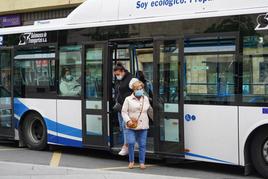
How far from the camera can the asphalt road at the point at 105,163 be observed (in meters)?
9.25

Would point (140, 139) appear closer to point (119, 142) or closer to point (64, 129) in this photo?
point (119, 142)

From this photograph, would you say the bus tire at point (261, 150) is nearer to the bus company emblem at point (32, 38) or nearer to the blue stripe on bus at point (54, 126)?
the blue stripe on bus at point (54, 126)

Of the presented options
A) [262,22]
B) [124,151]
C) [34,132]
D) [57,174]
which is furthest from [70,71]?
[262,22]

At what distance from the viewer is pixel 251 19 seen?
8.59m

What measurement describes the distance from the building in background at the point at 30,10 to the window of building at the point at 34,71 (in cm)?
848

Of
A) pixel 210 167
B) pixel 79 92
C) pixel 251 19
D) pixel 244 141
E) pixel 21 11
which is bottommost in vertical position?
pixel 210 167

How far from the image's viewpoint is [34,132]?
12.4 meters

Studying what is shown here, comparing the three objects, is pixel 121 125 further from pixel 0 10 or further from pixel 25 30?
pixel 0 10

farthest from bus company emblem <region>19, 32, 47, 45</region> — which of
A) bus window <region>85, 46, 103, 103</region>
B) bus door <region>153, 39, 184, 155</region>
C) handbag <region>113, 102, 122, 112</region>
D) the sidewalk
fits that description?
the sidewalk

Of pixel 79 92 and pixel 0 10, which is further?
pixel 0 10

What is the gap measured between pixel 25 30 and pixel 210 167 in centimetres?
528

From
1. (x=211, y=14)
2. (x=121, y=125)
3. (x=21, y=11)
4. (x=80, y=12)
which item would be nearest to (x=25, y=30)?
(x=80, y=12)

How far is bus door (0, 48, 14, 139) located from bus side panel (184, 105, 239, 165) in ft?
16.1

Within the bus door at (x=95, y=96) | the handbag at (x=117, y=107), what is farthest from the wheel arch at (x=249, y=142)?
the bus door at (x=95, y=96)
